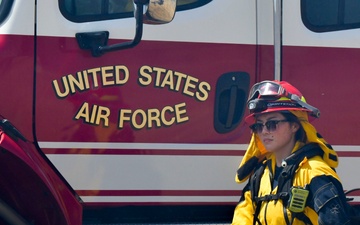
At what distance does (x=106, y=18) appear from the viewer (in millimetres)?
3756

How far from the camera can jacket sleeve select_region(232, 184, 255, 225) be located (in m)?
3.35

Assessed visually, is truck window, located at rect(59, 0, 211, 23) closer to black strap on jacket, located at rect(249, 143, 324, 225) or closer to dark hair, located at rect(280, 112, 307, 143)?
dark hair, located at rect(280, 112, 307, 143)

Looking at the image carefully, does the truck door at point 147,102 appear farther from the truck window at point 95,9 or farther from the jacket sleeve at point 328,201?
the jacket sleeve at point 328,201

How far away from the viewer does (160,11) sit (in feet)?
11.4

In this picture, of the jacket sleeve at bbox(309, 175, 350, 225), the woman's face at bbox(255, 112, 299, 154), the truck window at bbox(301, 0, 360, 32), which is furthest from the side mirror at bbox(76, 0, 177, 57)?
A: the jacket sleeve at bbox(309, 175, 350, 225)

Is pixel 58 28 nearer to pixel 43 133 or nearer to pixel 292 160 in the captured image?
pixel 43 133

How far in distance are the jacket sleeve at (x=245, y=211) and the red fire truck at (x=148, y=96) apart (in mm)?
423

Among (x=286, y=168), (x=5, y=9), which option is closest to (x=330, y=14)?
(x=286, y=168)

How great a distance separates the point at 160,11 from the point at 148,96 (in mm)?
467

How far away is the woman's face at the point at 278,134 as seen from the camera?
3314mm

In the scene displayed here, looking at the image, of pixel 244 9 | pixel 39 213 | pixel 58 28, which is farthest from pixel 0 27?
pixel 244 9

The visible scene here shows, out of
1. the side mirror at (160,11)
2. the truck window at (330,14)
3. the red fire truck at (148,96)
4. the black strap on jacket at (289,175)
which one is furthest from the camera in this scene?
the truck window at (330,14)

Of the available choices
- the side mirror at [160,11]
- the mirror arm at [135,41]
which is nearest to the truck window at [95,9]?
the mirror arm at [135,41]

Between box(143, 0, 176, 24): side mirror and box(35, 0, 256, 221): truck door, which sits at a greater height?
box(143, 0, 176, 24): side mirror
